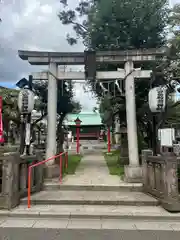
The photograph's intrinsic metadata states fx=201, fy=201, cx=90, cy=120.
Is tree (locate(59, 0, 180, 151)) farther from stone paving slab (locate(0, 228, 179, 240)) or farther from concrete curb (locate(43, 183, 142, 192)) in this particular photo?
stone paving slab (locate(0, 228, 179, 240))

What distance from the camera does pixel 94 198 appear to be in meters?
5.72

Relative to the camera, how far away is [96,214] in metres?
4.76

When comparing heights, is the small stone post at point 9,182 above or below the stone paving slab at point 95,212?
above

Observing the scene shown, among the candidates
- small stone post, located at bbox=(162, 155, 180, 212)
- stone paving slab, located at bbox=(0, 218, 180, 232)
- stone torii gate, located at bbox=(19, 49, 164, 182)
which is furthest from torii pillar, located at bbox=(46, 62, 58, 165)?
small stone post, located at bbox=(162, 155, 180, 212)

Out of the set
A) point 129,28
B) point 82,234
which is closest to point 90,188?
point 82,234

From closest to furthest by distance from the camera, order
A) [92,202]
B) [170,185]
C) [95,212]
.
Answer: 1. [95,212]
2. [170,185]
3. [92,202]

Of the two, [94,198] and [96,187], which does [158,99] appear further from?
[94,198]

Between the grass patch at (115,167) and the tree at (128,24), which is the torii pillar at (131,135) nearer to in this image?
the grass patch at (115,167)

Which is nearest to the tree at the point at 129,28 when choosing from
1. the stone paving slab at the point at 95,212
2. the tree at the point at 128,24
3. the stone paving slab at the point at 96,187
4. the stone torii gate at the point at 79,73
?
the tree at the point at 128,24

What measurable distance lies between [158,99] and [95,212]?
12.8 feet

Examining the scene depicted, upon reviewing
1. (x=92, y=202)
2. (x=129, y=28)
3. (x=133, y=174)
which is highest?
(x=129, y=28)

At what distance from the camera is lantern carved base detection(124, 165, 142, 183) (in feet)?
23.4

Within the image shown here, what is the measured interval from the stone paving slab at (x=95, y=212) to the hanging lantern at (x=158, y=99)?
295cm

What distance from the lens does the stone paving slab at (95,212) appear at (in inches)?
185
